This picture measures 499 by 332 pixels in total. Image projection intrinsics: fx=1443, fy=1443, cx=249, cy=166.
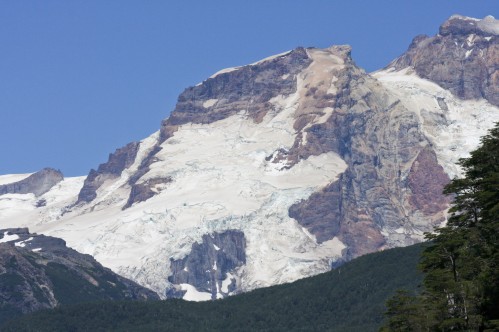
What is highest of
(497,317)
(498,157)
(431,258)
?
(498,157)

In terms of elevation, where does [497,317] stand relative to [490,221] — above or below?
below

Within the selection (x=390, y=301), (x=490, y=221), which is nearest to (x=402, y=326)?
(x=390, y=301)

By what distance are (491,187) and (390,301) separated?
1472cm

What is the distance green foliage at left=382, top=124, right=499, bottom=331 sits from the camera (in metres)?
115

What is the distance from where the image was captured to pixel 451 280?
399ft

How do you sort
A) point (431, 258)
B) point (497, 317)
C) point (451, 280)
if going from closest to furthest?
point (497, 317), point (451, 280), point (431, 258)

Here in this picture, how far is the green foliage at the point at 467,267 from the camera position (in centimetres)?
11506

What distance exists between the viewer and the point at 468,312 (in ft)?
380

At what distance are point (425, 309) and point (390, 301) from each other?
9.78 m

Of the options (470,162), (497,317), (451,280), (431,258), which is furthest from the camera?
(470,162)

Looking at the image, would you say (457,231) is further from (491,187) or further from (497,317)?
(497,317)

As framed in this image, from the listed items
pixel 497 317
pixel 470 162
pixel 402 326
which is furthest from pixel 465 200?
pixel 497 317

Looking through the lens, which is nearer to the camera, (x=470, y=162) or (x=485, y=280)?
(x=485, y=280)

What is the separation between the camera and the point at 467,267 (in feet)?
394
